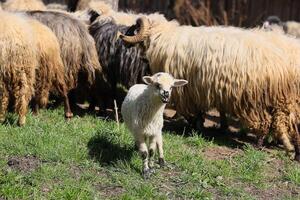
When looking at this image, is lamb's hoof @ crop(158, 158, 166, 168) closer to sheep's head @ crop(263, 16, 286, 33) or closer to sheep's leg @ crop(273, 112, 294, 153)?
sheep's leg @ crop(273, 112, 294, 153)

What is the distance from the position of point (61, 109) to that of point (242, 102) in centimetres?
291

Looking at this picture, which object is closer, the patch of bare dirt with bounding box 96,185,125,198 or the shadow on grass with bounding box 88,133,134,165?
the patch of bare dirt with bounding box 96,185,125,198

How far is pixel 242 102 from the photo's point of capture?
8.24 metres

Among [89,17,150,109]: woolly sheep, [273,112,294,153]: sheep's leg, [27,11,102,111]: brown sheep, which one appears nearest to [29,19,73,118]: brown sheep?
[27,11,102,111]: brown sheep

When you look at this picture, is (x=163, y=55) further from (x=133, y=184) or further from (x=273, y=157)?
(x=133, y=184)

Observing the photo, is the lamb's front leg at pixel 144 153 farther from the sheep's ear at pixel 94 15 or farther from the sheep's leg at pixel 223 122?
the sheep's ear at pixel 94 15

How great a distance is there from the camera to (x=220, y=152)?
26.8 ft

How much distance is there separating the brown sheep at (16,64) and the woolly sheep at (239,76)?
1930mm

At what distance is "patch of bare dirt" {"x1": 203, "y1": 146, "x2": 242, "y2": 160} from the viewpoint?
25.9 ft

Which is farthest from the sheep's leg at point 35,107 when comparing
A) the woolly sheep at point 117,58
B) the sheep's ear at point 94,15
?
the sheep's ear at point 94,15

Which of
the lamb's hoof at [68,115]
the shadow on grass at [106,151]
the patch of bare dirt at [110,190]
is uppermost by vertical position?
the shadow on grass at [106,151]

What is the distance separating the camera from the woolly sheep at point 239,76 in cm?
811

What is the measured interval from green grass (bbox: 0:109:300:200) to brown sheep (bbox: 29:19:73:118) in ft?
1.86

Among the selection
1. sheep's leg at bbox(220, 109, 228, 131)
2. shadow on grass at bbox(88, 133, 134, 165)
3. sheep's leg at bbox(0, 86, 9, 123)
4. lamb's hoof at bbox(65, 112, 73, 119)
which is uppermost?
sheep's leg at bbox(0, 86, 9, 123)
